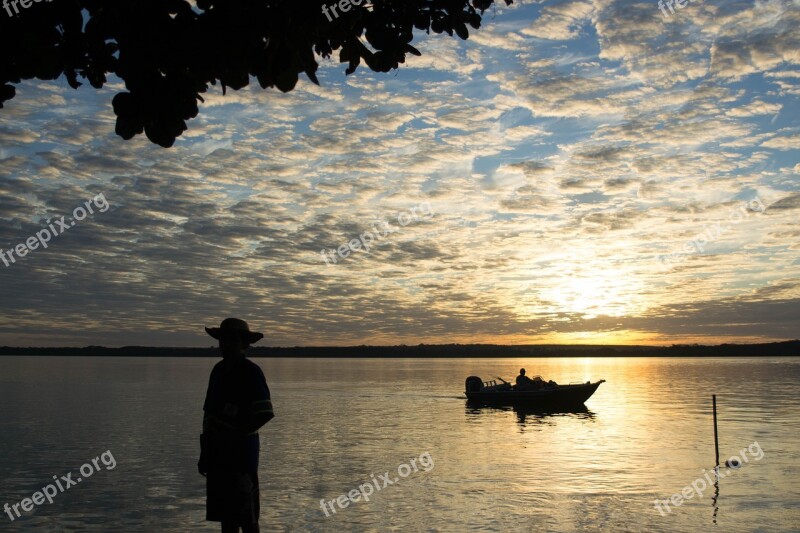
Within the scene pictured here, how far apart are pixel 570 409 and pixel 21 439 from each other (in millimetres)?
35554

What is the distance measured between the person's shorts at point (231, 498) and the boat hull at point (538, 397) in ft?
141

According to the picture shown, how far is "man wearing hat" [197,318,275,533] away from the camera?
747 cm

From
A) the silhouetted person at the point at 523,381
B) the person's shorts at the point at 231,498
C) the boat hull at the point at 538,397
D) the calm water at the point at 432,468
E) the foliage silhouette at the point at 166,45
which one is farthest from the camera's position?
the silhouetted person at the point at 523,381

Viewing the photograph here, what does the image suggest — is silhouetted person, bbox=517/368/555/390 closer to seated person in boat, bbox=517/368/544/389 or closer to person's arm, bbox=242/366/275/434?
seated person in boat, bbox=517/368/544/389

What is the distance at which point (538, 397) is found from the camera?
49.1 meters

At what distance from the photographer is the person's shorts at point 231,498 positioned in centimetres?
745

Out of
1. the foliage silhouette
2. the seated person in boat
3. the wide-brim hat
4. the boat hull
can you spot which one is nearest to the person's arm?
the wide-brim hat

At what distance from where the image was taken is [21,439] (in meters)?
32.8

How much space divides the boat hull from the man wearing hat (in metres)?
42.9

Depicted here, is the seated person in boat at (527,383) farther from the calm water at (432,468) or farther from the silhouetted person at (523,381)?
the calm water at (432,468)

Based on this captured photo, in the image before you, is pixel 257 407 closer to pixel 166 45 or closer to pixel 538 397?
pixel 166 45

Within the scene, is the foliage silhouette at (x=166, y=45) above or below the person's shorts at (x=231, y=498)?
above

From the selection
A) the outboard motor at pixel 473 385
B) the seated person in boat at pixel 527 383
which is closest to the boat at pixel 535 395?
the outboard motor at pixel 473 385

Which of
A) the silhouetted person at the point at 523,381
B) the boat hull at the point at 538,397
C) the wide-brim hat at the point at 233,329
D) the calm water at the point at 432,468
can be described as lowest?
the calm water at the point at 432,468
